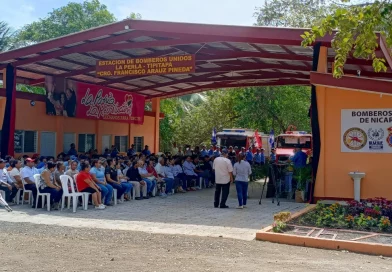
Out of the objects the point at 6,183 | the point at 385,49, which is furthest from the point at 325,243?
the point at 6,183

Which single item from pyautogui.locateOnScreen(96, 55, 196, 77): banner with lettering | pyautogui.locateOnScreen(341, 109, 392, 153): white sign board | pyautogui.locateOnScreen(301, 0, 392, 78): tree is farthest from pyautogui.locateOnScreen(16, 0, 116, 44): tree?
pyautogui.locateOnScreen(301, 0, 392, 78): tree

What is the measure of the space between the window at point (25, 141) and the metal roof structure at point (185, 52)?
2501 mm

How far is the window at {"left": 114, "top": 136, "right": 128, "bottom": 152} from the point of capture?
26375 mm

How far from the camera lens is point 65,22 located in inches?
1948

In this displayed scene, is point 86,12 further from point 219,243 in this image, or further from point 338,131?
point 219,243

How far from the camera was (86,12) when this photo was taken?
169 ft

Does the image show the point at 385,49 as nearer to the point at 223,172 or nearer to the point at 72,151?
the point at 223,172

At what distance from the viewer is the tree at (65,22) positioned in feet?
156

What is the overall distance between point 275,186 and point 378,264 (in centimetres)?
729

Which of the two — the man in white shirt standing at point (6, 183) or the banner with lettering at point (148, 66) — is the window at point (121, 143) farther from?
the man in white shirt standing at point (6, 183)

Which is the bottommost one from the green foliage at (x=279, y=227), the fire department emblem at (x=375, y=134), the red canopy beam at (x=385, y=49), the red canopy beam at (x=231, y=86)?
the green foliage at (x=279, y=227)

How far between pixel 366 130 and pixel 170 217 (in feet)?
19.0

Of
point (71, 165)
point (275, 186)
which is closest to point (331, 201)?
point (275, 186)

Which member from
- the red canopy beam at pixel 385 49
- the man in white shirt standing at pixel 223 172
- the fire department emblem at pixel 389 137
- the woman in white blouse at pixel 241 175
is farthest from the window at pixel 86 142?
the fire department emblem at pixel 389 137
